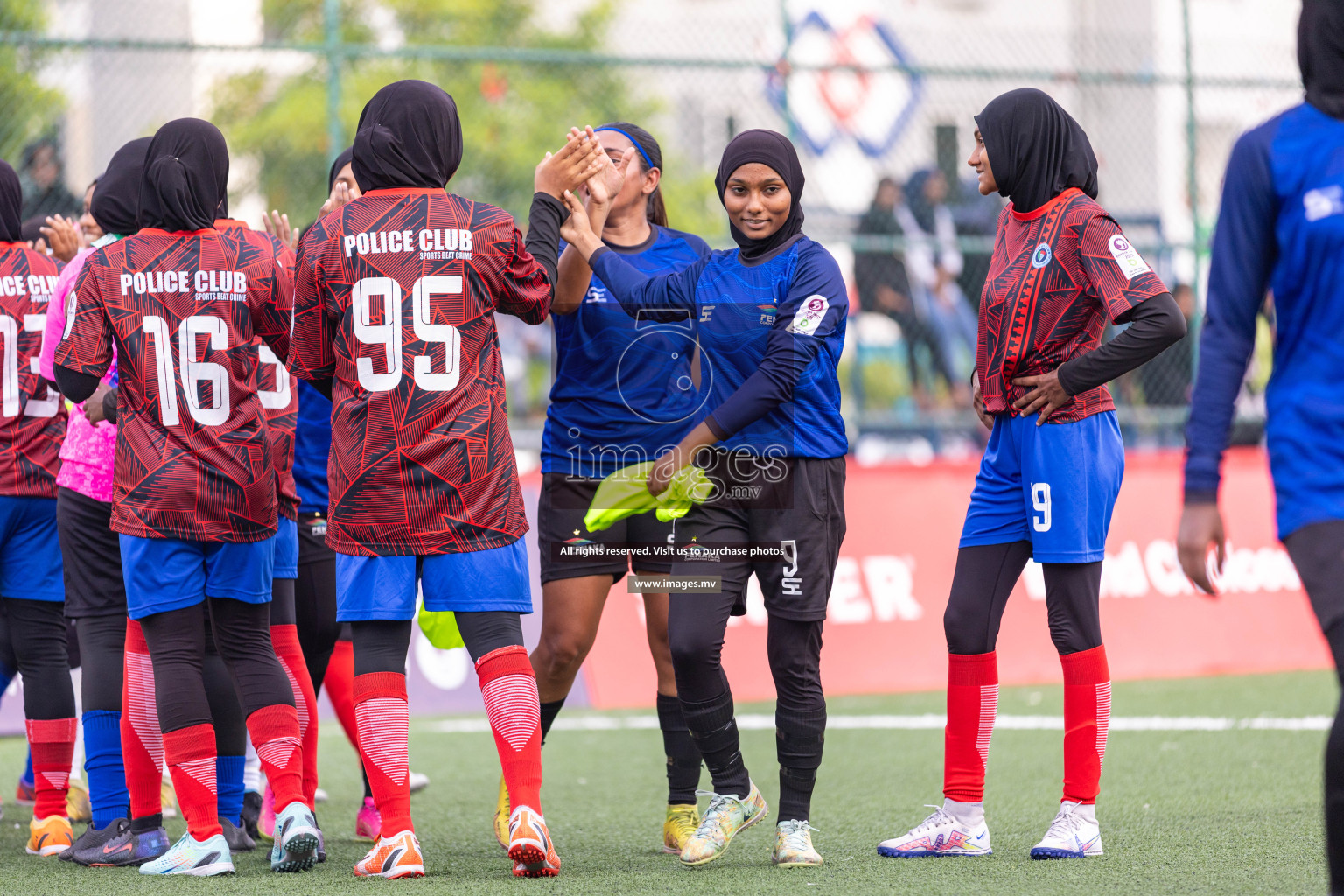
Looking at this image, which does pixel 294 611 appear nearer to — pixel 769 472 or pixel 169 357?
pixel 169 357

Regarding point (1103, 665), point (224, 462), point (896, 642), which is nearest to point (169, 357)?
point (224, 462)

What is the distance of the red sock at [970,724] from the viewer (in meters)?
4.43

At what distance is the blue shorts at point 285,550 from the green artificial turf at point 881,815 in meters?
0.92

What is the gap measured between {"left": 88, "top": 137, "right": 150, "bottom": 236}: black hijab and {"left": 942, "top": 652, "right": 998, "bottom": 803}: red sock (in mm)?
2959

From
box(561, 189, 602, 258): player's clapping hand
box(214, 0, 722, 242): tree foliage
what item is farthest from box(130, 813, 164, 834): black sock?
box(214, 0, 722, 242): tree foliage

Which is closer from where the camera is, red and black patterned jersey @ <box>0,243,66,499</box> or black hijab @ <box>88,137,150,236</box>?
black hijab @ <box>88,137,150,236</box>

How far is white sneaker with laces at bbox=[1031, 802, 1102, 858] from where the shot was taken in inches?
167

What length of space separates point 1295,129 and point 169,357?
10.2 ft

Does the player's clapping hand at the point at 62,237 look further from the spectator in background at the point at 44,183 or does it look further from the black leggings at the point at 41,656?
the spectator in background at the point at 44,183

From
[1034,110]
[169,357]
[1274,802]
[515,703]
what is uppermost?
[1034,110]

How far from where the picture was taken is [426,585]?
13.6 ft

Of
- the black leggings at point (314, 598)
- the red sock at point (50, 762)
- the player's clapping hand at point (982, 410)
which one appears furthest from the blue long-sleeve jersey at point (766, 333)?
the red sock at point (50, 762)

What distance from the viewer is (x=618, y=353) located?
4.89 metres

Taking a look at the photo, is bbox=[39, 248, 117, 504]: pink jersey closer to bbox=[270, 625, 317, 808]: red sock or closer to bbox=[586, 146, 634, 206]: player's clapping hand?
bbox=[270, 625, 317, 808]: red sock
